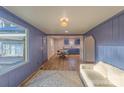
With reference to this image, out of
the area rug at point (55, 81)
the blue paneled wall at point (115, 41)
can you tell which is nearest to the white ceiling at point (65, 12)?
the blue paneled wall at point (115, 41)

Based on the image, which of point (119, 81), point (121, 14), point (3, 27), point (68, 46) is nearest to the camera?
point (119, 81)

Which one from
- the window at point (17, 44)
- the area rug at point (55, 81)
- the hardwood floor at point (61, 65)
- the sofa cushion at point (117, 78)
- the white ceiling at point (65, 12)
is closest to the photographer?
the sofa cushion at point (117, 78)

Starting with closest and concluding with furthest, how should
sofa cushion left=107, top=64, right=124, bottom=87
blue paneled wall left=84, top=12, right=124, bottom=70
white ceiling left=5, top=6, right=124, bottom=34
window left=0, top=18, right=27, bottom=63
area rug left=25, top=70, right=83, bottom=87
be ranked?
sofa cushion left=107, top=64, right=124, bottom=87 → white ceiling left=5, top=6, right=124, bottom=34 → blue paneled wall left=84, top=12, right=124, bottom=70 → area rug left=25, top=70, right=83, bottom=87 → window left=0, top=18, right=27, bottom=63

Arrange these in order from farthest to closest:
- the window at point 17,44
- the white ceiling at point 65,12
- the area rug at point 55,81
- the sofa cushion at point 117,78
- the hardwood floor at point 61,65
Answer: the hardwood floor at point 61,65 → the window at point 17,44 → the area rug at point 55,81 → the white ceiling at point 65,12 → the sofa cushion at point 117,78

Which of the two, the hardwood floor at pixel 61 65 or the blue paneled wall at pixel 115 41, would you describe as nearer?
the blue paneled wall at pixel 115 41

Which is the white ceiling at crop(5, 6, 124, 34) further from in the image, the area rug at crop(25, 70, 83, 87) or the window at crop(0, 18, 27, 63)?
the area rug at crop(25, 70, 83, 87)

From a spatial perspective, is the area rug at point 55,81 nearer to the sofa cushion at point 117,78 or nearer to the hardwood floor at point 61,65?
the sofa cushion at point 117,78

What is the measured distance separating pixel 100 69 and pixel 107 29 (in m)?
1.31

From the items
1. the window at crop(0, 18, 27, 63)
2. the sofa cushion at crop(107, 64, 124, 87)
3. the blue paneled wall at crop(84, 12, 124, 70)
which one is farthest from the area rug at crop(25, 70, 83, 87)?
the blue paneled wall at crop(84, 12, 124, 70)

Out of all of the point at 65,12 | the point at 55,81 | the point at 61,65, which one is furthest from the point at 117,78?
the point at 61,65

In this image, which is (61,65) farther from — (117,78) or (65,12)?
(117,78)
